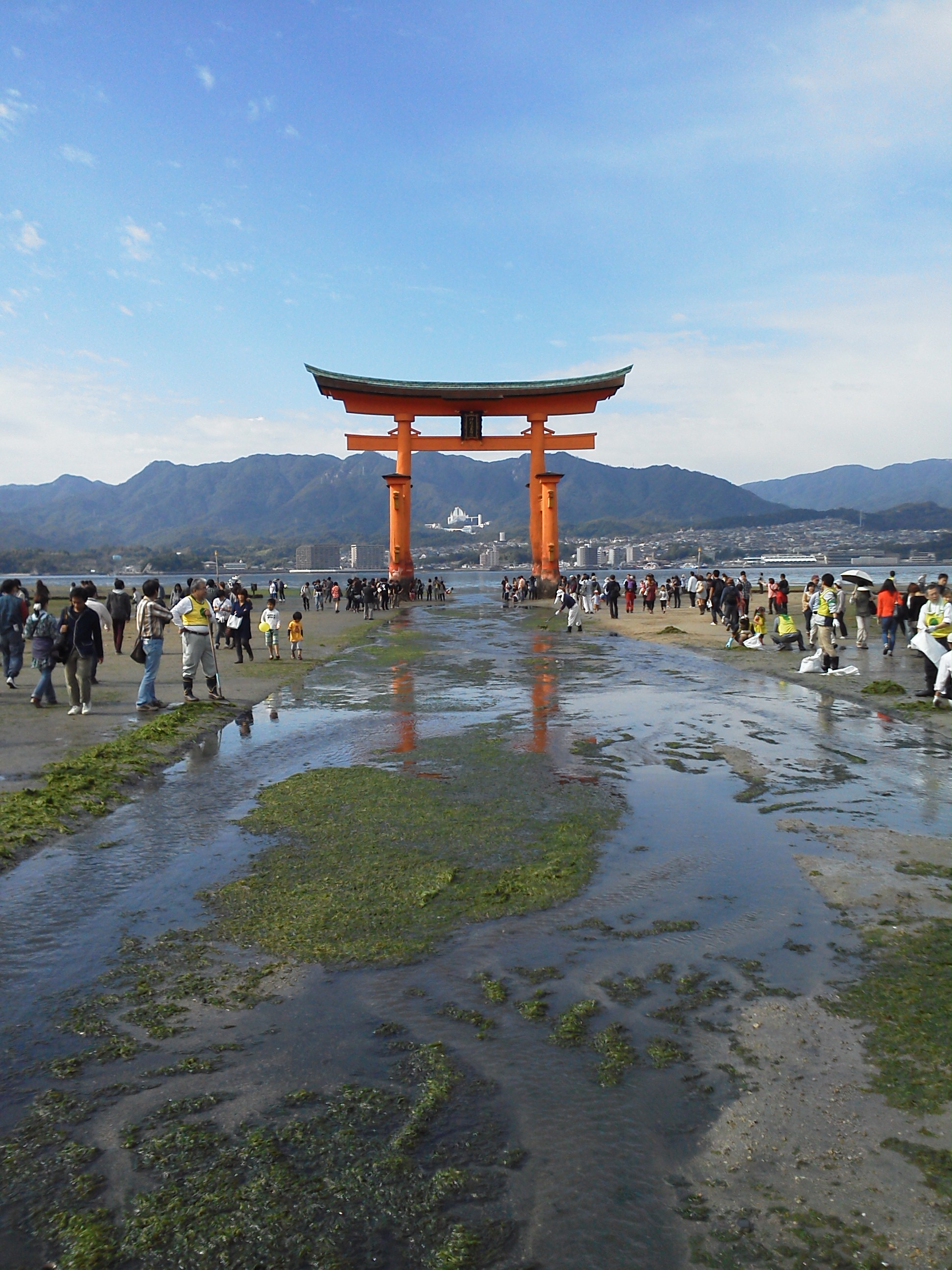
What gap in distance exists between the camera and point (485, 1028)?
3.33 metres

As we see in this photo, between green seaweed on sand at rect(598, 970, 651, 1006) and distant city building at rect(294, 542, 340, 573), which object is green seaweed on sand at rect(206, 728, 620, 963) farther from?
distant city building at rect(294, 542, 340, 573)

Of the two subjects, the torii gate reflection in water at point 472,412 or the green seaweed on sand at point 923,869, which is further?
the torii gate reflection in water at point 472,412

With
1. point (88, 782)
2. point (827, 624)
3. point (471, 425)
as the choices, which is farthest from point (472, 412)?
Answer: point (88, 782)

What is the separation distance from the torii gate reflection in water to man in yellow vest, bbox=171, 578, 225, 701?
31.2 meters

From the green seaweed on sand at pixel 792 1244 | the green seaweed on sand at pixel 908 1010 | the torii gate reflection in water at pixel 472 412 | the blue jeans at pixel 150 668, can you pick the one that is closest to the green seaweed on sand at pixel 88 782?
the blue jeans at pixel 150 668

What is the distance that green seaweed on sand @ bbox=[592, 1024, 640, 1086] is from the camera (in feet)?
9.89

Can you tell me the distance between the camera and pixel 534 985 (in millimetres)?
3723

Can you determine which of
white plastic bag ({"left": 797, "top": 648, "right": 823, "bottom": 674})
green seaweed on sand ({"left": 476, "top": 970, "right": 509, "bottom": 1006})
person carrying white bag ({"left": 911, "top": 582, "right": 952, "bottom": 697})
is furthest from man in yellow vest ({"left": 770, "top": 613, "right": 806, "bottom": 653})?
green seaweed on sand ({"left": 476, "top": 970, "right": 509, "bottom": 1006})

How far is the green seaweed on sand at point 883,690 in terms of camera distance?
12.4 meters

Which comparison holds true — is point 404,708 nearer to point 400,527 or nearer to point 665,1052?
point 665,1052

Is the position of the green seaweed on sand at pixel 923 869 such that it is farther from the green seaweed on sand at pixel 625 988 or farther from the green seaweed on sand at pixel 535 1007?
the green seaweed on sand at pixel 535 1007

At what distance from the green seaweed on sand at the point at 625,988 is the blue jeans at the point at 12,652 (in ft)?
39.8

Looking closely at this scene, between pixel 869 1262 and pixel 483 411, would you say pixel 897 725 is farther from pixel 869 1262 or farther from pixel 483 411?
pixel 483 411

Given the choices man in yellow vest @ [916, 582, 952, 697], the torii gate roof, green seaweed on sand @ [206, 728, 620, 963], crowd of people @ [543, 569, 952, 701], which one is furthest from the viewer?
the torii gate roof
